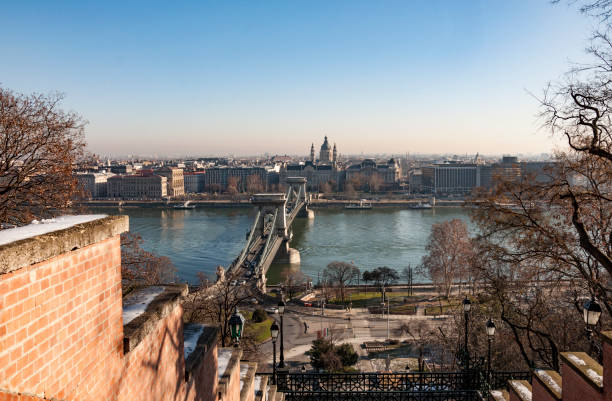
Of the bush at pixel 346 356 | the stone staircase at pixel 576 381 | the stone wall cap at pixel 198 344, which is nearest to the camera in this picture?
the stone wall cap at pixel 198 344

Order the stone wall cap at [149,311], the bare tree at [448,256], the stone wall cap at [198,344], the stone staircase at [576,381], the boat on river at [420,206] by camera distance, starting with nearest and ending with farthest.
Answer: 1. the stone wall cap at [149,311]
2. the stone wall cap at [198,344]
3. the stone staircase at [576,381]
4. the bare tree at [448,256]
5. the boat on river at [420,206]

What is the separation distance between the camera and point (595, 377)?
12.0ft

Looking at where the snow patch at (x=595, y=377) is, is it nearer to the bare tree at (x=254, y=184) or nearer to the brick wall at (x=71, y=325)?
the brick wall at (x=71, y=325)

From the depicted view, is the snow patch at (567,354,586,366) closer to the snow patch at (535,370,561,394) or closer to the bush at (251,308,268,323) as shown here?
the snow patch at (535,370,561,394)

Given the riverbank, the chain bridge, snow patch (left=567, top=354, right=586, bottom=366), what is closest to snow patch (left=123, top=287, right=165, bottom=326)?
snow patch (left=567, top=354, right=586, bottom=366)

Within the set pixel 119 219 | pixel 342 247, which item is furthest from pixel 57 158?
pixel 342 247

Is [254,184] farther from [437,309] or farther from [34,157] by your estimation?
[34,157]

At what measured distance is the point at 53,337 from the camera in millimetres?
1630

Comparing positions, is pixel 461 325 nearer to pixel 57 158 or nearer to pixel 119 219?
pixel 57 158

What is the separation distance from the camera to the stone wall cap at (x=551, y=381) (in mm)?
4344

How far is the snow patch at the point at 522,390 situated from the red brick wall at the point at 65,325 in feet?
14.9

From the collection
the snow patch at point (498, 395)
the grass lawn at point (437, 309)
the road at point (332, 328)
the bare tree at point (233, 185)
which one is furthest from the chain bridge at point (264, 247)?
the bare tree at point (233, 185)

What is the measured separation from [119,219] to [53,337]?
0.66 meters

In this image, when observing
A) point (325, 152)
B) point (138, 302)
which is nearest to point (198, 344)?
point (138, 302)
